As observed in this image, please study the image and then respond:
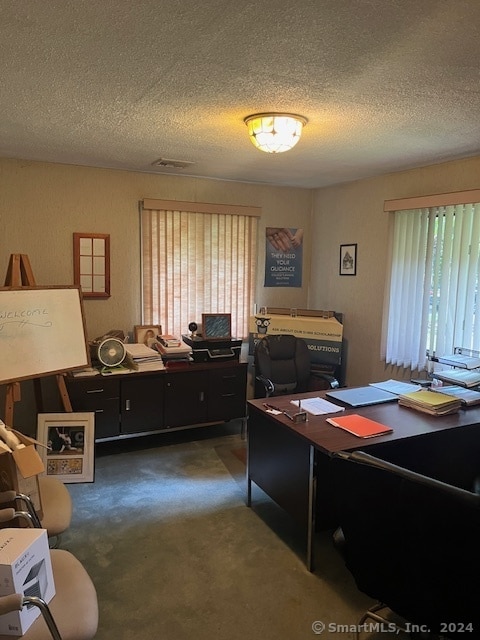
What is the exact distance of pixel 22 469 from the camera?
1922mm

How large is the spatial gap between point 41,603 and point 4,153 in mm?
3235

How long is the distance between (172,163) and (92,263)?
44.8 inches

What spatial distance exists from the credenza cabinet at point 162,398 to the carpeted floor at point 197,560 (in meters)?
0.37

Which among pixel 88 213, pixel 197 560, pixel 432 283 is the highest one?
pixel 88 213

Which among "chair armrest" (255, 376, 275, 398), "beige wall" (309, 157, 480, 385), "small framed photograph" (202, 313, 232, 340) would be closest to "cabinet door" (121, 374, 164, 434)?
"small framed photograph" (202, 313, 232, 340)

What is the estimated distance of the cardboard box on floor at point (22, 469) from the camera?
194 centimetres

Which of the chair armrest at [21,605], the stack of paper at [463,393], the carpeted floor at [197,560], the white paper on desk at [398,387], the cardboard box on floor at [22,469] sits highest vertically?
the stack of paper at [463,393]

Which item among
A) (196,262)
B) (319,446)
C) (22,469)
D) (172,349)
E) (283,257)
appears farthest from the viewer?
(283,257)

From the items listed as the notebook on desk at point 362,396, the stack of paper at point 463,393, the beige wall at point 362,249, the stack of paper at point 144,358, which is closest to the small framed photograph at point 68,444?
the stack of paper at point 144,358

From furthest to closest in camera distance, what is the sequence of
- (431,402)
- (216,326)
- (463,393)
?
(216,326), (463,393), (431,402)

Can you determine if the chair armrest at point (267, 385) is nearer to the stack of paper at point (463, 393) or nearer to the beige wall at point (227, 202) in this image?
the beige wall at point (227, 202)

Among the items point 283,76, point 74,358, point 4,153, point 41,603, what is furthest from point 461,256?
point 4,153

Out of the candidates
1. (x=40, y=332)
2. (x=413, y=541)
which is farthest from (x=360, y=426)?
(x=40, y=332)

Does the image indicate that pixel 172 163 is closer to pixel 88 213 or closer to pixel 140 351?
pixel 88 213
